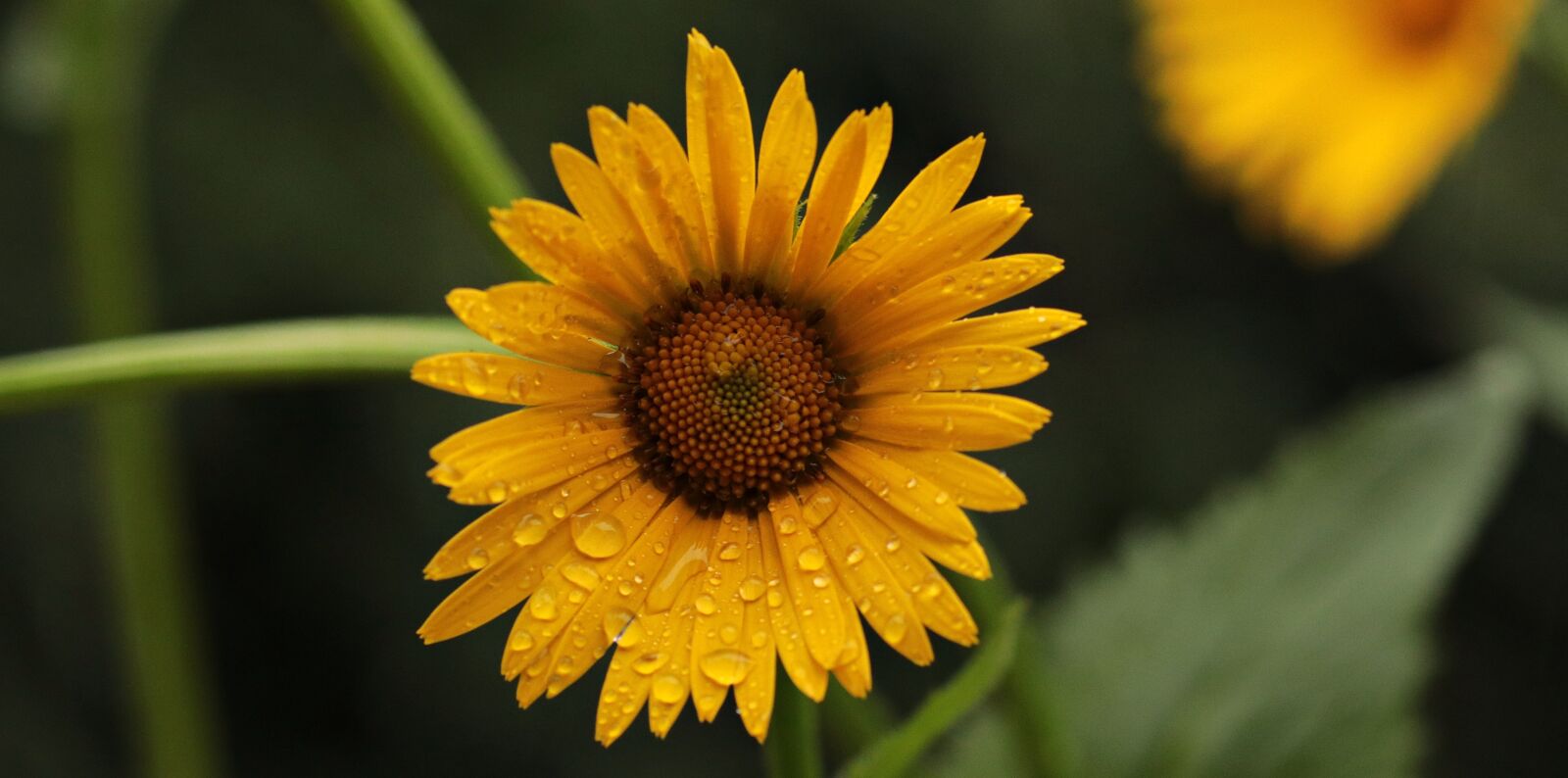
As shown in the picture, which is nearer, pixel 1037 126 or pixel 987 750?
pixel 987 750

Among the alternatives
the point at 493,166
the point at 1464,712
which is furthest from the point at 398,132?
the point at 1464,712

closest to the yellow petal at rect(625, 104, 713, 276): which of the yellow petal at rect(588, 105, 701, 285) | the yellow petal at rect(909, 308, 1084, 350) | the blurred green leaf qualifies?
the yellow petal at rect(588, 105, 701, 285)

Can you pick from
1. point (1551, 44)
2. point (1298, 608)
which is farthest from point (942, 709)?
point (1551, 44)

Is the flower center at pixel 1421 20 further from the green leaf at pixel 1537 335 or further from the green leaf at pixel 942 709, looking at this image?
the green leaf at pixel 942 709

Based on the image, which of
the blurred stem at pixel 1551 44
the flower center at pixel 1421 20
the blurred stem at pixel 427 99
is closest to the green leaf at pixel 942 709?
the blurred stem at pixel 427 99

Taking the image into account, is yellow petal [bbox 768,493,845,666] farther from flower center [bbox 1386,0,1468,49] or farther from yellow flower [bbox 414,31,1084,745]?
flower center [bbox 1386,0,1468,49]

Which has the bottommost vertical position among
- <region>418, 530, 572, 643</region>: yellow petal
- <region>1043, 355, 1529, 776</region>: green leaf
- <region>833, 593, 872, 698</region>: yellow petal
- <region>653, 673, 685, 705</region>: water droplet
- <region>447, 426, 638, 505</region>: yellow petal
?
<region>1043, 355, 1529, 776</region>: green leaf

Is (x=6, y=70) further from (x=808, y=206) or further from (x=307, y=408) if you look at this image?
(x=808, y=206)
